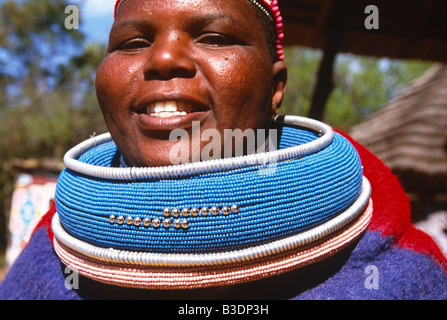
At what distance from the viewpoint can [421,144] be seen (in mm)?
5227

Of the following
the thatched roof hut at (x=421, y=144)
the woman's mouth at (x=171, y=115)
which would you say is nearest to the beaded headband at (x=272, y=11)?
the woman's mouth at (x=171, y=115)

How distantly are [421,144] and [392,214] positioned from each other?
14.4ft

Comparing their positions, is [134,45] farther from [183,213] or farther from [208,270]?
[208,270]

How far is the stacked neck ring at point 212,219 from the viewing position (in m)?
1.04

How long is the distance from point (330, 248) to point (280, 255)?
15 cm

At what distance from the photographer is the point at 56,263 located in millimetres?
1448

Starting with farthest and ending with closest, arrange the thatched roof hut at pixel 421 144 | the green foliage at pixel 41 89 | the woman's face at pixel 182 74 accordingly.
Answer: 1. the green foliage at pixel 41 89
2. the thatched roof hut at pixel 421 144
3. the woman's face at pixel 182 74

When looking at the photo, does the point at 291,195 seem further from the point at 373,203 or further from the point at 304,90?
the point at 304,90

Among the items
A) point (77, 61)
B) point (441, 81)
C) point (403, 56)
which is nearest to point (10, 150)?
point (77, 61)

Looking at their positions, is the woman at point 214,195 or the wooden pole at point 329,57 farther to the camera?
the wooden pole at point 329,57

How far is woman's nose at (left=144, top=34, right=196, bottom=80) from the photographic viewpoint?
1135 millimetres

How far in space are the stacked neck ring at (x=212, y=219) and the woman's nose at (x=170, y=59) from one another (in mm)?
269

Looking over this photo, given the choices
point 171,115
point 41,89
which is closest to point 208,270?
point 171,115

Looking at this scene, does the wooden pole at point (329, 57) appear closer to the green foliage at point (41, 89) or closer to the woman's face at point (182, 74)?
the woman's face at point (182, 74)
